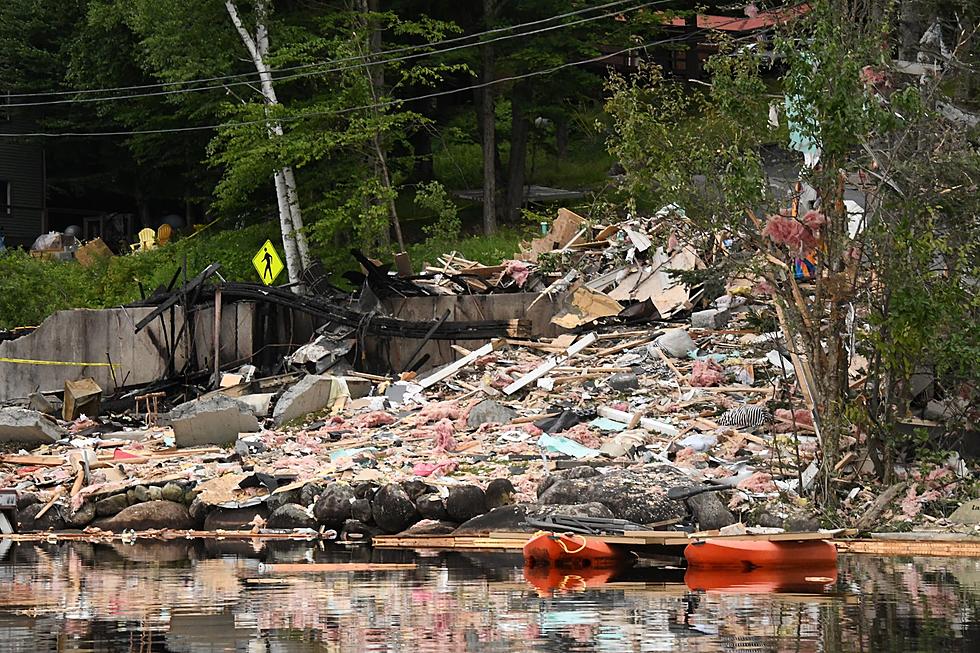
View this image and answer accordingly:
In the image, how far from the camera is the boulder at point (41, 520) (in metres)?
18.0

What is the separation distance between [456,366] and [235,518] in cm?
643

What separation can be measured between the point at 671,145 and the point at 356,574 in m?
6.63

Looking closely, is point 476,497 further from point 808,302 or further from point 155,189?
point 155,189

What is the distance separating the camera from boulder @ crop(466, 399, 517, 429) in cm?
2033

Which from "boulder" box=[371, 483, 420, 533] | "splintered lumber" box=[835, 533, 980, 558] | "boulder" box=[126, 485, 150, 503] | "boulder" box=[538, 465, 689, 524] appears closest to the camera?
"splintered lumber" box=[835, 533, 980, 558]

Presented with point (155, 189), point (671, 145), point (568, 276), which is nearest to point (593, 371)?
point (568, 276)

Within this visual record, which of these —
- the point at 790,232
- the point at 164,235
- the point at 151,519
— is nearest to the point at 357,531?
the point at 151,519

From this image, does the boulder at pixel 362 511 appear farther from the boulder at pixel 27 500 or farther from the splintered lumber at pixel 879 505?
the splintered lumber at pixel 879 505

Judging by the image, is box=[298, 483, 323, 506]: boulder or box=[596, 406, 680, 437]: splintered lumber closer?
box=[298, 483, 323, 506]: boulder

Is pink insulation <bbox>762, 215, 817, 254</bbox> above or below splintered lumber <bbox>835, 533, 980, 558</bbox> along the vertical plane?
above

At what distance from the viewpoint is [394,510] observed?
1655cm

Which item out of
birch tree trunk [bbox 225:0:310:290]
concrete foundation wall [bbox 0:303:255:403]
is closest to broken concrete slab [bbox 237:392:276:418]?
concrete foundation wall [bbox 0:303:255:403]

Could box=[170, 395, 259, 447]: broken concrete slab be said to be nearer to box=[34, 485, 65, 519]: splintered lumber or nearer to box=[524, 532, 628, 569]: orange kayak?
box=[34, 485, 65, 519]: splintered lumber

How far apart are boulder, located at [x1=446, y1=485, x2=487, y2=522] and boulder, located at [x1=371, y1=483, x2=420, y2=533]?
0.48 meters
